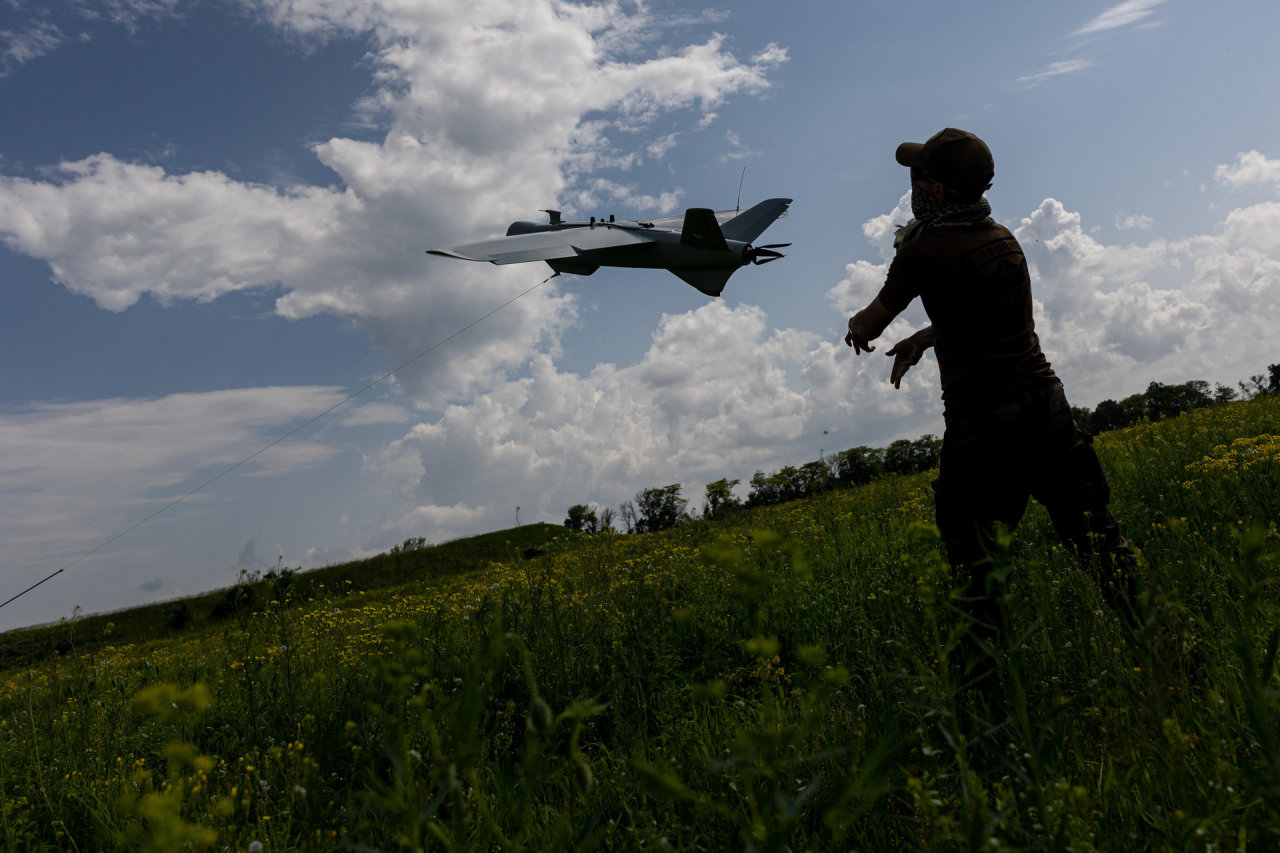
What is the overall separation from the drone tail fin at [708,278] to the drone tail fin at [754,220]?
0.80 meters

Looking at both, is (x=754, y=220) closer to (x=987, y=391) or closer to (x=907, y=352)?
(x=907, y=352)

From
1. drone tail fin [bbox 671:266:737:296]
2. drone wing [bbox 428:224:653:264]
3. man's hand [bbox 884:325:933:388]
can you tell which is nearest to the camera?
man's hand [bbox 884:325:933:388]

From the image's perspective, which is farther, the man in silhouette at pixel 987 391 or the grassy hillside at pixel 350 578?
the grassy hillside at pixel 350 578

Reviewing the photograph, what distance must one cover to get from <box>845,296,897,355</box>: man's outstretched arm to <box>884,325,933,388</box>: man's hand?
0.40 meters

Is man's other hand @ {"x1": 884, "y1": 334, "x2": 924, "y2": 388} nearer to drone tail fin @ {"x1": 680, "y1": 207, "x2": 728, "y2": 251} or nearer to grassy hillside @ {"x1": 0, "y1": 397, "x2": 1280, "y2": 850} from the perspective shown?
grassy hillside @ {"x1": 0, "y1": 397, "x2": 1280, "y2": 850}

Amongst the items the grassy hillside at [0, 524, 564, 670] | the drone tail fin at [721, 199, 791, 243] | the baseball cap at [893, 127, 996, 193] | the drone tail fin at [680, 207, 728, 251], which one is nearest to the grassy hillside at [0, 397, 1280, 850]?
the baseball cap at [893, 127, 996, 193]

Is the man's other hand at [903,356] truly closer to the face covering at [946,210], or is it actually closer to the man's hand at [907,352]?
the man's hand at [907,352]

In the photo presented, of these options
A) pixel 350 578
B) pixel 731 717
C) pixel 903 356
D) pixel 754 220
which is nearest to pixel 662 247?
pixel 754 220

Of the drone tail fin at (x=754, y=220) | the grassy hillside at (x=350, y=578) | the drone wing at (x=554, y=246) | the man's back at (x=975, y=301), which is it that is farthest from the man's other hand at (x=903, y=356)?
the grassy hillside at (x=350, y=578)

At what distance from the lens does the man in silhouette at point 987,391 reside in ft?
9.64

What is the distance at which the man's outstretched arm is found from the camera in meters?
3.13

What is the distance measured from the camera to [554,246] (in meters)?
5.46

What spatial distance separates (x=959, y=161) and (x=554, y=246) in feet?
10.5

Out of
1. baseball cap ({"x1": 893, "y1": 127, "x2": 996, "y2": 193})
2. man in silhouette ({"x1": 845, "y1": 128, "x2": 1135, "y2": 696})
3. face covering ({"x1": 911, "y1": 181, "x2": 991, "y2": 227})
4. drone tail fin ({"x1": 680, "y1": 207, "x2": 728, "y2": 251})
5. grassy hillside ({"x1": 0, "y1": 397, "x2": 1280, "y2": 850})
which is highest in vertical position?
drone tail fin ({"x1": 680, "y1": 207, "x2": 728, "y2": 251})
